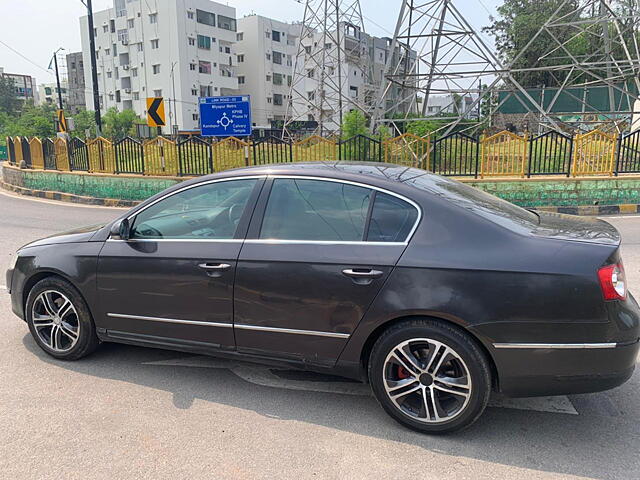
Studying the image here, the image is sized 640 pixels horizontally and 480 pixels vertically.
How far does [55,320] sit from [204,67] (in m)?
61.9

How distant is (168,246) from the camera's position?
366 cm

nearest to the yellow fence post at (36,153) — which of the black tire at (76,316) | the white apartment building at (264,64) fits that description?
the black tire at (76,316)

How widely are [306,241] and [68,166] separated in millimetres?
15084

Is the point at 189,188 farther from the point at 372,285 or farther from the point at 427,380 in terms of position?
the point at 427,380

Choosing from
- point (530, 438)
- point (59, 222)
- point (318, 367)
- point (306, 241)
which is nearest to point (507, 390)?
point (530, 438)

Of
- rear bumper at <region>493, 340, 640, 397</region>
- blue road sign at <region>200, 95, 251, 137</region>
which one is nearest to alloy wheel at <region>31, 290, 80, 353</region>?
rear bumper at <region>493, 340, 640, 397</region>

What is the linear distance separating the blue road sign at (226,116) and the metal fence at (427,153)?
6.83ft

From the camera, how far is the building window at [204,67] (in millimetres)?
60450

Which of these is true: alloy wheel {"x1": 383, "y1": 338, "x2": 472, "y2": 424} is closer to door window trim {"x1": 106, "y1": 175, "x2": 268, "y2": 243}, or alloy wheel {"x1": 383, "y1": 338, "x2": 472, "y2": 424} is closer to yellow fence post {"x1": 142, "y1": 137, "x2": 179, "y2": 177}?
door window trim {"x1": 106, "y1": 175, "x2": 268, "y2": 243}

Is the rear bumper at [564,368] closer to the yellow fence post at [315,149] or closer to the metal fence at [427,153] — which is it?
the metal fence at [427,153]

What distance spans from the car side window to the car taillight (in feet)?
7.30

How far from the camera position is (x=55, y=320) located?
4125 mm

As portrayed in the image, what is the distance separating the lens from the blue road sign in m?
15.5

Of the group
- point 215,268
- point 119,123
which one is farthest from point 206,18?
point 215,268
